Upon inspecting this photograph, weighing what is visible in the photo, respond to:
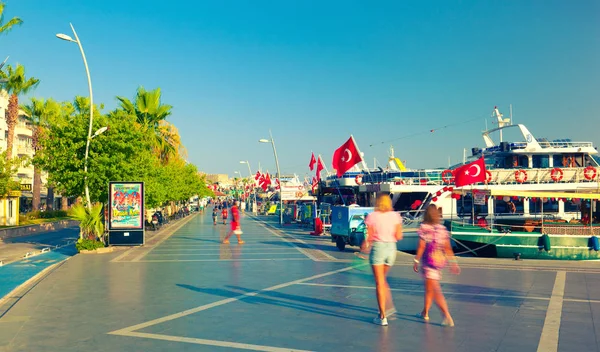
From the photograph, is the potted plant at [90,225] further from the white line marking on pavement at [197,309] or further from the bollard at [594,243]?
the bollard at [594,243]

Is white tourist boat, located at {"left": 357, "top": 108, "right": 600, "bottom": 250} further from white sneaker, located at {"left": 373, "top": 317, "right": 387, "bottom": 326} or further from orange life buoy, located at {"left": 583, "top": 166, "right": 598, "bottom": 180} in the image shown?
white sneaker, located at {"left": 373, "top": 317, "right": 387, "bottom": 326}

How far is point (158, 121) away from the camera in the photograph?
150 ft

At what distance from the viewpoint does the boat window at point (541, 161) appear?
1318 inches

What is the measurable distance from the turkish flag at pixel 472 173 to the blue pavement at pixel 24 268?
16.9 m

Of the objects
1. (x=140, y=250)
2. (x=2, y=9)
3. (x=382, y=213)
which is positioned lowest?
(x=140, y=250)

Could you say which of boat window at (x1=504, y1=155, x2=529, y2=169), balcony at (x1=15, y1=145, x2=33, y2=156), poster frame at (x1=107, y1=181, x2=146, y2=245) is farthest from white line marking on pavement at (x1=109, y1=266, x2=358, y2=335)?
balcony at (x1=15, y1=145, x2=33, y2=156)

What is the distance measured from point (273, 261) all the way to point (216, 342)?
984 cm

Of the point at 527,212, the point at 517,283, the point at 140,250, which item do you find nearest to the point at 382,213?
the point at 517,283

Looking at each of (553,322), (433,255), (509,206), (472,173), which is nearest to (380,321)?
(433,255)

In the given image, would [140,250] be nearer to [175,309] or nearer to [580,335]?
[175,309]

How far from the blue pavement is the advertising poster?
2.66 m

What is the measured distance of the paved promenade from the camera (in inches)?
281

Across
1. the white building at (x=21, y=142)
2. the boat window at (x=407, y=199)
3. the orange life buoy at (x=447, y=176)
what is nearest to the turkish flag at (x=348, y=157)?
the boat window at (x=407, y=199)

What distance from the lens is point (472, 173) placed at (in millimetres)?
23578
